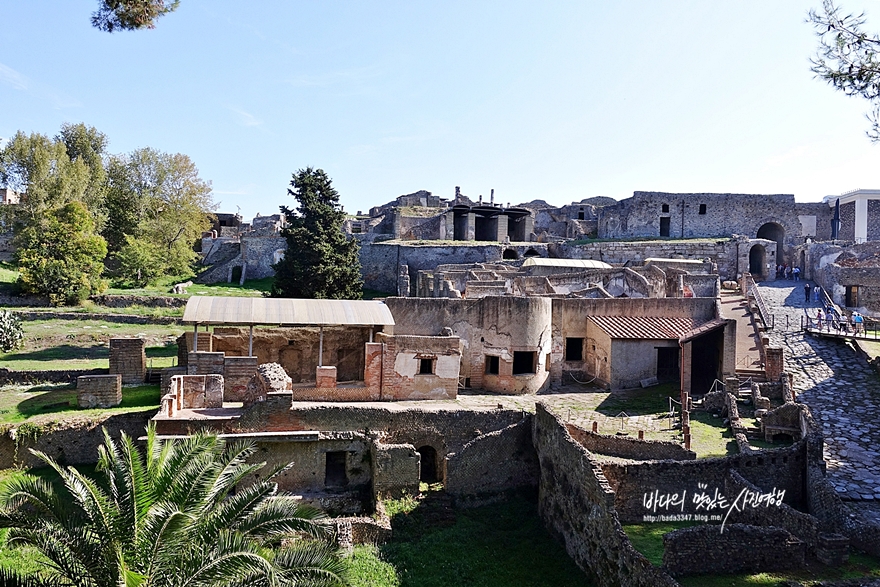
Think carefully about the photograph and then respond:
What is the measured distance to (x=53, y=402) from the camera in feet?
45.8

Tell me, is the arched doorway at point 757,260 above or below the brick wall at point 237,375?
above

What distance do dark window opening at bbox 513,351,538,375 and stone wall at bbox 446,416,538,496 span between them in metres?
3.86

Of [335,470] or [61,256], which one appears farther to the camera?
[61,256]

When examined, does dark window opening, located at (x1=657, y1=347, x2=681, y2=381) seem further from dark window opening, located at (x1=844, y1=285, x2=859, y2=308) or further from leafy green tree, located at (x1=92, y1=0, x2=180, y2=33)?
leafy green tree, located at (x1=92, y1=0, x2=180, y2=33)

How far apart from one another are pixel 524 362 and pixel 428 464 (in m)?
5.01

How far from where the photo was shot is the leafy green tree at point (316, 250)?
25.3m

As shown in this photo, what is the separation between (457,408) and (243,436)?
4.80 m

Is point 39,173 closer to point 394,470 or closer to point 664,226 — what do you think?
point 394,470

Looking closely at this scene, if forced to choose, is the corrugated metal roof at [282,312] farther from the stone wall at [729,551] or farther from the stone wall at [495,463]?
the stone wall at [729,551]

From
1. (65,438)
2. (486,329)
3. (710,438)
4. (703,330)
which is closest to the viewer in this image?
(65,438)

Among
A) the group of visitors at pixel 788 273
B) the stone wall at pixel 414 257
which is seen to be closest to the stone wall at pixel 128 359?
the stone wall at pixel 414 257

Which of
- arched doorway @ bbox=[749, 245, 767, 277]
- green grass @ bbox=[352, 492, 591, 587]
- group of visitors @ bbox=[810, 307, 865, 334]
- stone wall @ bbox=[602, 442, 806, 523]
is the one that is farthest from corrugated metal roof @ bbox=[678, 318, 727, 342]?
arched doorway @ bbox=[749, 245, 767, 277]

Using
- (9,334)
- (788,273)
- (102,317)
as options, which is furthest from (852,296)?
(9,334)

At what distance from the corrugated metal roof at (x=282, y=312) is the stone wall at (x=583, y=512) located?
5.20 meters
